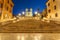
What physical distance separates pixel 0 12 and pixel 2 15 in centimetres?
101

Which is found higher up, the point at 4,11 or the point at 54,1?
the point at 54,1

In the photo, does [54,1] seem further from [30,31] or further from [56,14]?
[30,31]

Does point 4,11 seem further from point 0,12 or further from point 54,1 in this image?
point 54,1

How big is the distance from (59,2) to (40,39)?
2411 cm

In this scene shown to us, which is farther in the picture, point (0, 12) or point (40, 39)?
point (0, 12)

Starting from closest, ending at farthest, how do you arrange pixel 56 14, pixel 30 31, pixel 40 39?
1. pixel 40 39
2. pixel 30 31
3. pixel 56 14

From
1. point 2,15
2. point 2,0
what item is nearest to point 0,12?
point 2,15

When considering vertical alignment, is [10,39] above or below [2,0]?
below

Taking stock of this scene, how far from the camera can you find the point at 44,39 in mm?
11000

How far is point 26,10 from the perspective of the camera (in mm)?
48344

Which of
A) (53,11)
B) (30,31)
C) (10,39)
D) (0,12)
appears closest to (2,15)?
(0,12)

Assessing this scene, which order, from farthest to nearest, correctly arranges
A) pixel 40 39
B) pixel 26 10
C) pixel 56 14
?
pixel 26 10
pixel 56 14
pixel 40 39

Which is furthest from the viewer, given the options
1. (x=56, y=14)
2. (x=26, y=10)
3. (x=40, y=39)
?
(x=26, y=10)

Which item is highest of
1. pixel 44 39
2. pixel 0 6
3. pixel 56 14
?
pixel 0 6
